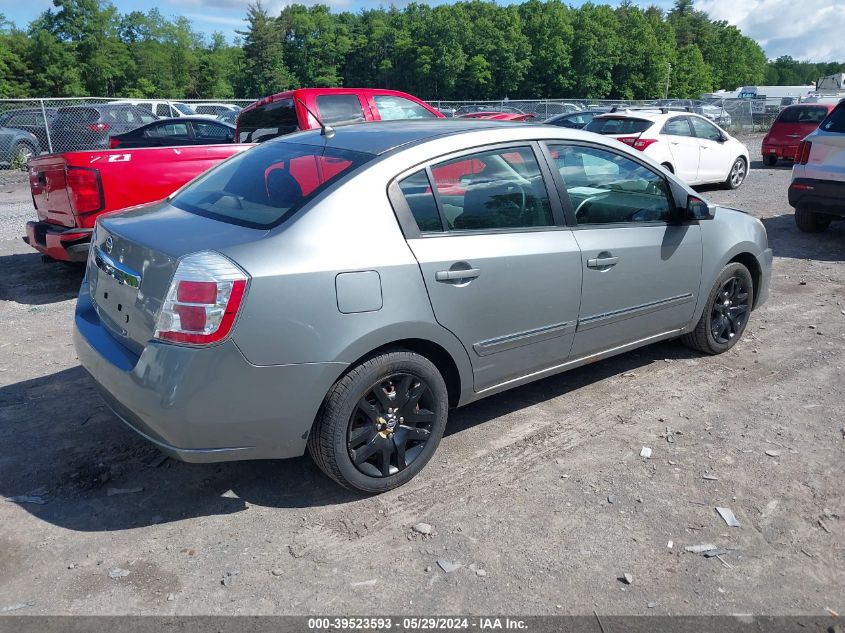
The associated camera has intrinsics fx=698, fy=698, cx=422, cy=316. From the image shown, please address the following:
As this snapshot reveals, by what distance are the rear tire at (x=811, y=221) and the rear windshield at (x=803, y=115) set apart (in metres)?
9.30

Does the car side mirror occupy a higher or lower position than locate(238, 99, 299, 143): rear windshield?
lower

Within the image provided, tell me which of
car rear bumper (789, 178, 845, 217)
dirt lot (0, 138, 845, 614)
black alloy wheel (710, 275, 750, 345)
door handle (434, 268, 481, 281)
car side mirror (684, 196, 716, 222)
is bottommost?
dirt lot (0, 138, 845, 614)

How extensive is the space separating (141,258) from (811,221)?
30.0ft

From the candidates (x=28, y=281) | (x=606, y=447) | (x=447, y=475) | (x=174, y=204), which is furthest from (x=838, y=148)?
(x=28, y=281)

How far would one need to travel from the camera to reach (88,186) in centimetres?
615

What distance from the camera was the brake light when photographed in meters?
6.14

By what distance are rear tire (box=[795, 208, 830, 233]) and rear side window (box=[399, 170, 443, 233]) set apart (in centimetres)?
779

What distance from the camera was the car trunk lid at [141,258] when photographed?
2965 mm

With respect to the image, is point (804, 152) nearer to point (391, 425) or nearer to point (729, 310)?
point (729, 310)

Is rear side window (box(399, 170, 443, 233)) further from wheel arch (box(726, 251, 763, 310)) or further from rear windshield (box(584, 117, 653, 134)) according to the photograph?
rear windshield (box(584, 117, 653, 134))

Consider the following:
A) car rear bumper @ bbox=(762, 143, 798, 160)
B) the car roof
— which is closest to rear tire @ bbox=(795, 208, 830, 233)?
the car roof

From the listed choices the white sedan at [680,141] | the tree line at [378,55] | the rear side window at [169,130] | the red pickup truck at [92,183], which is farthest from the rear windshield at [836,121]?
the tree line at [378,55]

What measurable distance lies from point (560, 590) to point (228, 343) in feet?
5.38

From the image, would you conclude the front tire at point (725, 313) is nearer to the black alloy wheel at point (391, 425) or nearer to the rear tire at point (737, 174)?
the black alloy wheel at point (391, 425)
